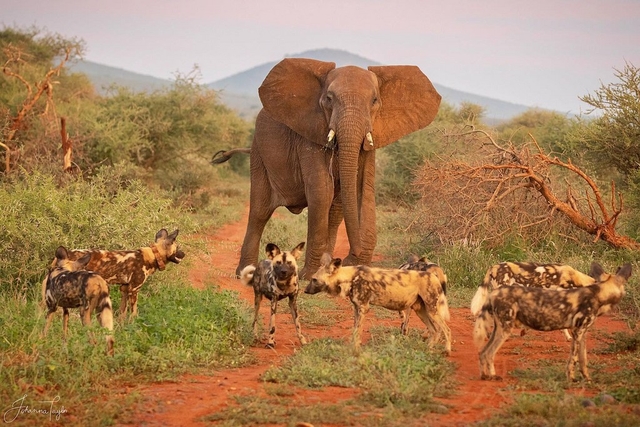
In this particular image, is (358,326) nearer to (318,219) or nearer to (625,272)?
(625,272)

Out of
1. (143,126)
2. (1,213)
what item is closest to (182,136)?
(143,126)

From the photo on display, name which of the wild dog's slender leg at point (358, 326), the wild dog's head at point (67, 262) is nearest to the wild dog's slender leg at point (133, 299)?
the wild dog's head at point (67, 262)

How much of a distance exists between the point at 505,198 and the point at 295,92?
12.2 feet

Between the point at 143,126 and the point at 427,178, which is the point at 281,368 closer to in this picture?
the point at 427,178

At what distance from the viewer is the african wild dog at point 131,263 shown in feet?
28.8

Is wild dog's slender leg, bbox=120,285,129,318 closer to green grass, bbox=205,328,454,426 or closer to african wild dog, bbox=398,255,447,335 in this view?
green grass, bbox=205,328,454,426

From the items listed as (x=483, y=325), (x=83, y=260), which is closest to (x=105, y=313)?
(x=83, y=260)

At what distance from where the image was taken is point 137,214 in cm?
1098

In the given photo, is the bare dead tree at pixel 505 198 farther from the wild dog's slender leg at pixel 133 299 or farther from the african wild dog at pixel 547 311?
the wild dog's slender leg at pixel 133 299

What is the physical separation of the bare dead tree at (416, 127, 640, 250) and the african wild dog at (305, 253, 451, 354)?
4095 mm

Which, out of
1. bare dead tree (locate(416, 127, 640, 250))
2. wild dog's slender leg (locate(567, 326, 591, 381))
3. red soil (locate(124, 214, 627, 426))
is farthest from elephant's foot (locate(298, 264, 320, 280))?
wild dog's slender leg (locate(567, 326, 591, 381))

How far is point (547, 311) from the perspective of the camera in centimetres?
735

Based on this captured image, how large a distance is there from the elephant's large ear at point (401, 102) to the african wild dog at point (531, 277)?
Result: 382 centimetres

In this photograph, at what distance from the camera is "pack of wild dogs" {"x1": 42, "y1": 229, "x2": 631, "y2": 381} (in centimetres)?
736
